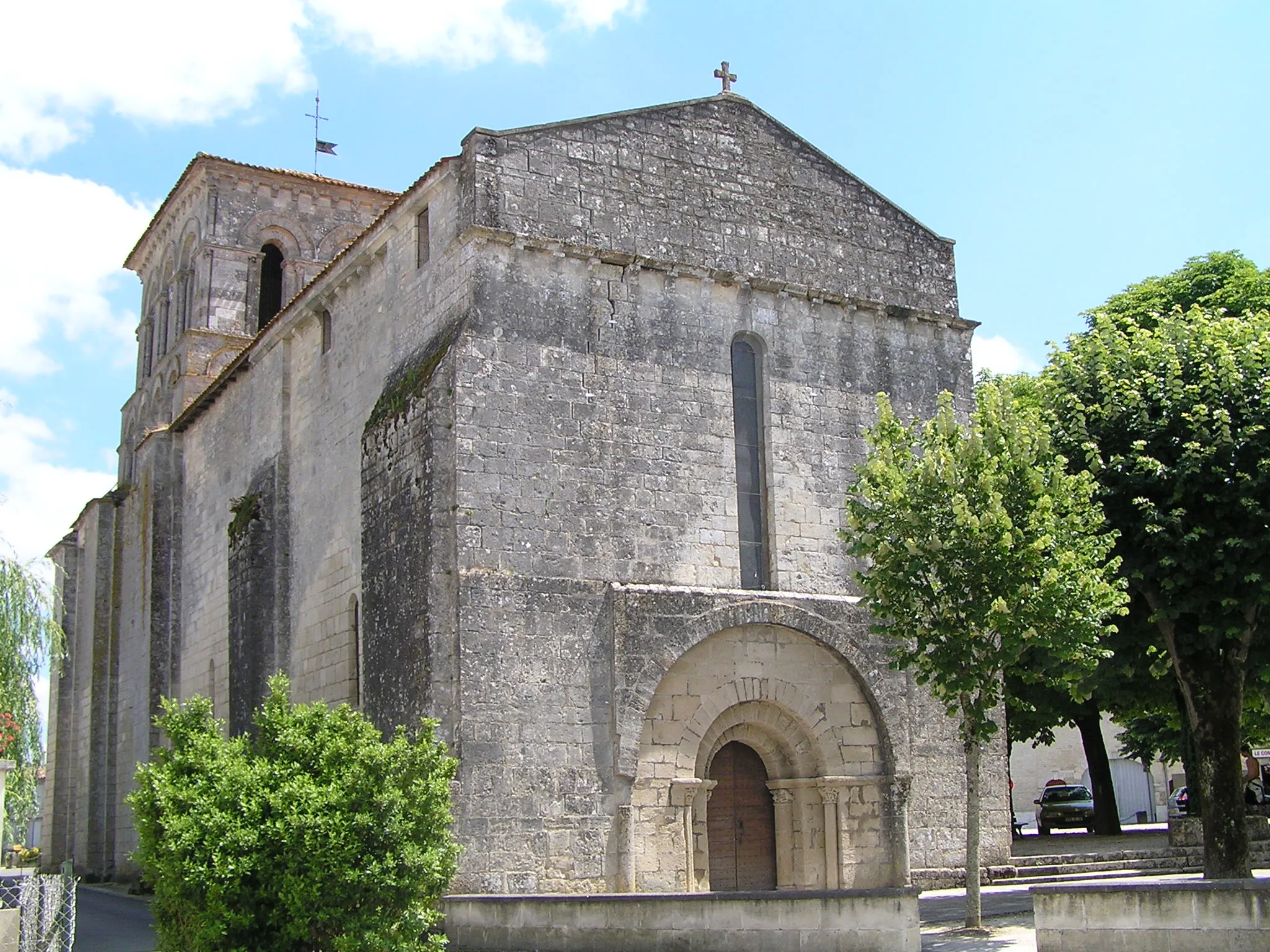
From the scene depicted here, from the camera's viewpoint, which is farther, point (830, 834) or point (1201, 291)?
point (1201, 291)

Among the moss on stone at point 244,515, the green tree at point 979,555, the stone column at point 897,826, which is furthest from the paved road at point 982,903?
the moss on stone at point 244,515

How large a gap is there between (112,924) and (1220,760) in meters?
14.9

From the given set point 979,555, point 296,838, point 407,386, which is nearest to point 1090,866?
point 979,555

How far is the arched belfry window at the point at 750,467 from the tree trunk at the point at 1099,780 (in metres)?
12.7

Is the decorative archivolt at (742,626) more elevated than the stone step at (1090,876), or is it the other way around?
the decorative archivolt at (742,626)

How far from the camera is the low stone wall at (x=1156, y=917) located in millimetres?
10492

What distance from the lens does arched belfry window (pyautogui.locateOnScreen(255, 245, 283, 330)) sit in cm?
3009

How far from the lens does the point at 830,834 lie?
1639cm

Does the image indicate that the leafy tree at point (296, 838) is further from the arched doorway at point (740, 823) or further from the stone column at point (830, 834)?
the stone column at point (830, 834)

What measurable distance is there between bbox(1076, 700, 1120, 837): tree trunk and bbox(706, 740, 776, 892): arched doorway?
12283 millimetres

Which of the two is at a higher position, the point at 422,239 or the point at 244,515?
the point at 422,239

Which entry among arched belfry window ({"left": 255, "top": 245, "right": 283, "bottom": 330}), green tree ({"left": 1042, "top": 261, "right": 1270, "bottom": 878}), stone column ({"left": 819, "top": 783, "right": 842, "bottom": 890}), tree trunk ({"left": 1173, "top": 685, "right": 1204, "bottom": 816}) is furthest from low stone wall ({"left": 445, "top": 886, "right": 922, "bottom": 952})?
arched belfry window ({"left": 255, "top": 245, "right": 283, "bottom": 330})

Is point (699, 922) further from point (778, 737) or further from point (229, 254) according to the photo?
point (229, 254)

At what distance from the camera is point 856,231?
18.7 m
